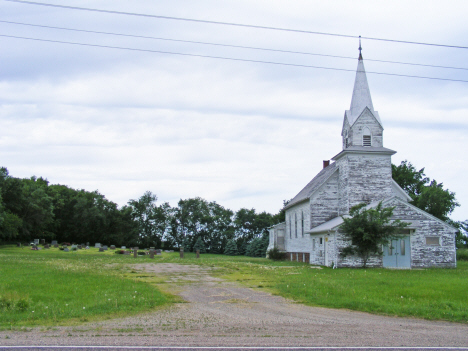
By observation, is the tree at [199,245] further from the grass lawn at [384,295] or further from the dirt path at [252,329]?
the dirt path at [252,329]

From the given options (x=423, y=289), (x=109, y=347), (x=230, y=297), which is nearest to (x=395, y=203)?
(x=423, y=289)

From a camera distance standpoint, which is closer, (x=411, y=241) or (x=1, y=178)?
(x=411, y=241)

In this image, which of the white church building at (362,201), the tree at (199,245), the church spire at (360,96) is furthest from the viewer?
the tree at (199,245)

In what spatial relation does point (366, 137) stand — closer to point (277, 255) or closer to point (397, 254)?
point (397, 254)

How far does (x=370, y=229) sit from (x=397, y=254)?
12.3 feet

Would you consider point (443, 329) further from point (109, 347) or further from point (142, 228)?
point (142, 228)

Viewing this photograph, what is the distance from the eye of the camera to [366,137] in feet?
118

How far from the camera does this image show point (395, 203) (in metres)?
29.8

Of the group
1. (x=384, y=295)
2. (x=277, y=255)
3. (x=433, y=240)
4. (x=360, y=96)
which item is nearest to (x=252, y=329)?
(x=384, y=295)

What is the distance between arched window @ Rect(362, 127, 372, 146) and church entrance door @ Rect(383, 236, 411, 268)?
877cm

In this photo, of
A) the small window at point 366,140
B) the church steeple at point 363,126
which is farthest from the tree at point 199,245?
the small window at point 366,140

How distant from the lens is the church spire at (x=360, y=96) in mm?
36656

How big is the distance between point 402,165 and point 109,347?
5533 cm

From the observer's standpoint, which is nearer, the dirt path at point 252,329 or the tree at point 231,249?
the dirt path at point 252,329
